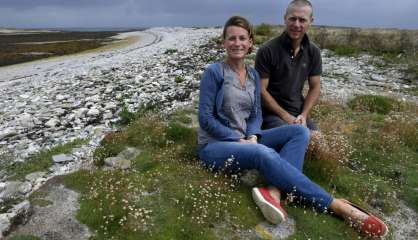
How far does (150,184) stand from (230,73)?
2371 mm

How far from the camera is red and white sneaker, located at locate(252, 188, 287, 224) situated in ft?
20.6

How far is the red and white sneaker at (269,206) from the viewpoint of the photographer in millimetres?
6270

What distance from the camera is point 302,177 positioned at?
6.63 m

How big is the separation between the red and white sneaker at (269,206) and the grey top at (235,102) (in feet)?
4.18

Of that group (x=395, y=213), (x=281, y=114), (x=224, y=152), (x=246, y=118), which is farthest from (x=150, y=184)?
(x=395, y=213)

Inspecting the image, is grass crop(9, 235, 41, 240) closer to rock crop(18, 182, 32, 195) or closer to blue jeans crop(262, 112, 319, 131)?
rock crop(18, 182, 32, 195)

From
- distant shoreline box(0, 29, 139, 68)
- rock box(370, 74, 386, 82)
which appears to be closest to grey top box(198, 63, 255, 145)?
rock box(370, 74, 386, 82)

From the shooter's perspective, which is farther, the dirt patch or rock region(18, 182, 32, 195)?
rock region(18, 182, 32, 195)

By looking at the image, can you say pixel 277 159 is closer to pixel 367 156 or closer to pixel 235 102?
pixel 235 102

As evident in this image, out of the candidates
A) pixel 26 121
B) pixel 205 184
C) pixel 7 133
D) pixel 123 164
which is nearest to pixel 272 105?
pixel 205 184

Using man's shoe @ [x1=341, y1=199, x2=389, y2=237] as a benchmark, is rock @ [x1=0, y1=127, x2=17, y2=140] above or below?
below

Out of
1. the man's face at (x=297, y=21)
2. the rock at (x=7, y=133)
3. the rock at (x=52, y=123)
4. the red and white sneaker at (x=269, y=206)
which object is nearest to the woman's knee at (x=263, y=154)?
the red and white sneaker at (x=269, y=206)

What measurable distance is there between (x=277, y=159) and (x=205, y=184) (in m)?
1.22

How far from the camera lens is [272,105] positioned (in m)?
8.41
